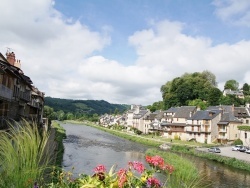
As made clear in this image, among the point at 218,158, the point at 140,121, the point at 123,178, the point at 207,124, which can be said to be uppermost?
the point at 140,121

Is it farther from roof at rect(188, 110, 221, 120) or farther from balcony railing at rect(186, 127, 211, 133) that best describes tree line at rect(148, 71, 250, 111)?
balcony railing at rect(186, 127, 211, 133)

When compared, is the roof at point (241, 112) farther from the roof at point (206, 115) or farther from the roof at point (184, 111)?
the roof at point (184, 111)

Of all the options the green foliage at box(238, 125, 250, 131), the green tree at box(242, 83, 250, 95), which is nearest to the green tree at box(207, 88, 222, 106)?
the green tree at box(242, 83, 250, 95)

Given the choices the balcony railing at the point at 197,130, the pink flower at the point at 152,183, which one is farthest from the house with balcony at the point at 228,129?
the pink flower at the point at 152,183

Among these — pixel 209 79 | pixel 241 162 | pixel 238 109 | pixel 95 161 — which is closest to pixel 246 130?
pixel 238 109

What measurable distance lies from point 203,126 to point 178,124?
365 inches

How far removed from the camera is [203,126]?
64.3m

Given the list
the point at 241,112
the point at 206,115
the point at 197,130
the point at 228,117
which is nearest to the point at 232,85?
the point at 241,112

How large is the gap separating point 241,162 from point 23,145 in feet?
127

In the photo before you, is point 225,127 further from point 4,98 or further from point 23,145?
point 23,145

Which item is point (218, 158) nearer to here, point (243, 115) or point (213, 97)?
point (243, 115)

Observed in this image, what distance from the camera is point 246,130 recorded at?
58469 millimetres

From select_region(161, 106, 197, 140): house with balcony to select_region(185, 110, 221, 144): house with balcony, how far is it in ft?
8.75

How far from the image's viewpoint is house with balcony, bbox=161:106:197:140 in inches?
2820
